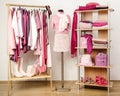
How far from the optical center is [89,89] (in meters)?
4.16

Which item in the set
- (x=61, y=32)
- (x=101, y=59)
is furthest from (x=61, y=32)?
(x=101, y=59)

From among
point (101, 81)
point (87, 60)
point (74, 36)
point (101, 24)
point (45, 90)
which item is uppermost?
point (101, 24)

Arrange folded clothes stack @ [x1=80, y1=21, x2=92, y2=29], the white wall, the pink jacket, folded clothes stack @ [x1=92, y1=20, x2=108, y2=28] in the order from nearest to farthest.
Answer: folded clothes stack @ [x1=92, y1=20, x2=108, y2=28] < folded clothes stack @ [x1=80, y1=21, x2=92, y2=29] < the pink jacket < the white wall

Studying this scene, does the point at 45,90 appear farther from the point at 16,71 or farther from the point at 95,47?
the point at 95,47

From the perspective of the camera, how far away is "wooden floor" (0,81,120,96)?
3.86 metres

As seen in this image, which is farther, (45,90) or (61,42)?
(45,90)

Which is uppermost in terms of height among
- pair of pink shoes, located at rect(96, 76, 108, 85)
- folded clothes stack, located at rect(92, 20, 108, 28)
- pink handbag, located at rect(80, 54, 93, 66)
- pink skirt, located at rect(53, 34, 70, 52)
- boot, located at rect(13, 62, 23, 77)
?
folded clothes stack, located at rect(92, 20, 108, 28)

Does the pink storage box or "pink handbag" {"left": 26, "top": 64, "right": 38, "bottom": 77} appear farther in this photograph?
"pink handbag" {"left": 26, "top": 64, "right": 38, "bottom": 77}

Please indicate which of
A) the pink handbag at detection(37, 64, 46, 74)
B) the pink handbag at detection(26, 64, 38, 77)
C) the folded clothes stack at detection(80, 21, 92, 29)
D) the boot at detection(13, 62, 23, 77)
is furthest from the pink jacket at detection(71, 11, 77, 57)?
the boot at detection(13, 62, 23, 77)

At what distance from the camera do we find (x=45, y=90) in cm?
409

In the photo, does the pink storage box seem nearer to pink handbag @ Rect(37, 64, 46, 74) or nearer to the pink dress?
the pink dress

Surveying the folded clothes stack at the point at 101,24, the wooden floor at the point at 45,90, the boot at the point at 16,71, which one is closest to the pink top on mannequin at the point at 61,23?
the folded clothes stack at the point at 101,24

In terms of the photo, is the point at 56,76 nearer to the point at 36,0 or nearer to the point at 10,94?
the point at 10,94

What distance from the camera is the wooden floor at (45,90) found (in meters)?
3.86
